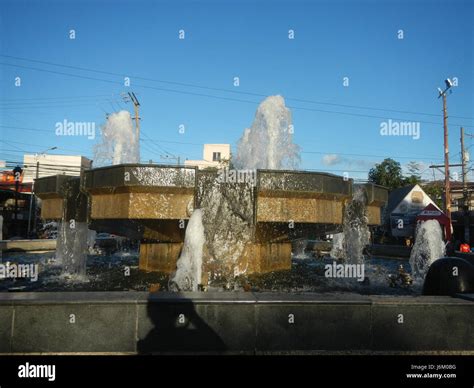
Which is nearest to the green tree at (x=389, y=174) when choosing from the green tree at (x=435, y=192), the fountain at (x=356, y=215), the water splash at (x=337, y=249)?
the green tree at (x=435, y=192)

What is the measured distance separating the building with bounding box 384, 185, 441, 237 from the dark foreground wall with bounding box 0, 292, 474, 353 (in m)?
33.1

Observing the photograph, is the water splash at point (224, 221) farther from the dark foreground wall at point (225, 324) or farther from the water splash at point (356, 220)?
the dark foreground wall at point (225, 324)

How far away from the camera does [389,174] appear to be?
49.1 meters

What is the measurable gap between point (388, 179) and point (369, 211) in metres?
42.4

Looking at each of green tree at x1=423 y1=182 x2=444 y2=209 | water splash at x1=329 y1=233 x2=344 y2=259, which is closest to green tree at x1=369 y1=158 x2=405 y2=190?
green tree at x1=423 y1=182 x2=444 y2=209

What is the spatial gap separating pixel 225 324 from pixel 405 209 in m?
37.4

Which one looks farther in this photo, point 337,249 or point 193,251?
point 337,249

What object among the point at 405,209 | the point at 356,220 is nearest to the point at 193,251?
the point at 356,220

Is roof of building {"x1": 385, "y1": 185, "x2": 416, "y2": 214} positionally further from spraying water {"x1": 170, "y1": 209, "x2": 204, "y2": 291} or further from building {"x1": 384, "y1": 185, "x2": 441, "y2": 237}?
spraying water {"x1": 170, "y1": 209, "x2": 204, "y2": 291}

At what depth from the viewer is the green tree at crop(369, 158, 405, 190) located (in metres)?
48.7

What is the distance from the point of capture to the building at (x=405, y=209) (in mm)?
36125

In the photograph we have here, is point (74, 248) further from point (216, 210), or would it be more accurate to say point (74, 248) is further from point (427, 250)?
point (427, 250)

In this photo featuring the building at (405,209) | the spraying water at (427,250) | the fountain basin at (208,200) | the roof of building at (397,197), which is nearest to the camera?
the fountain basin at (208,200)
